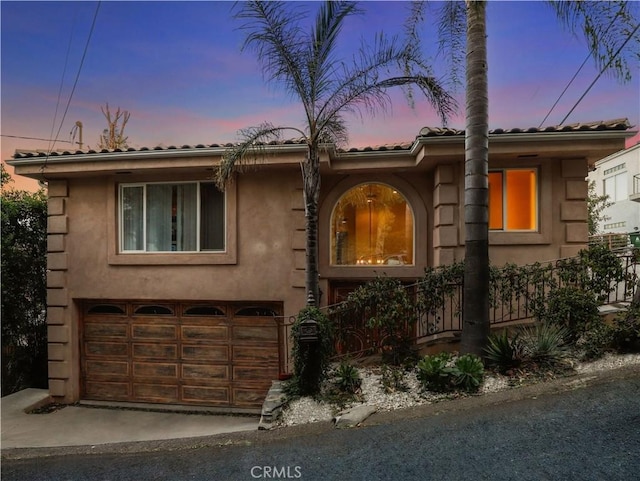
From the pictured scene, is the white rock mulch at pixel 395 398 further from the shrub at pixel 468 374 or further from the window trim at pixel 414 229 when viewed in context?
the window trim at pixel 414 229

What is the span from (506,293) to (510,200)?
232cm

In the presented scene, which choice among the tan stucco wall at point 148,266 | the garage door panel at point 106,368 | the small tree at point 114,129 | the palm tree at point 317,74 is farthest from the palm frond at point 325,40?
the small tree at point 114,129

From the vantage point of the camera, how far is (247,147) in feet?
22.6

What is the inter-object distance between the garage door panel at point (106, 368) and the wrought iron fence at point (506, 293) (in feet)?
18.5

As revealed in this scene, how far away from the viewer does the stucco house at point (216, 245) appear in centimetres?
798

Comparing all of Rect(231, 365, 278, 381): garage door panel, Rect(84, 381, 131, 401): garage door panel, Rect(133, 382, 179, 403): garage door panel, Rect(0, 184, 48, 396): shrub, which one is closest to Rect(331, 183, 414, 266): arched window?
Rect(231, 365, 278, 381): garage door panel

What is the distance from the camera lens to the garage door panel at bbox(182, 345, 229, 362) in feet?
29.0

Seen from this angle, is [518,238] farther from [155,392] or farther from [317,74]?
[155,392]

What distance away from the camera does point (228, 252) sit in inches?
342

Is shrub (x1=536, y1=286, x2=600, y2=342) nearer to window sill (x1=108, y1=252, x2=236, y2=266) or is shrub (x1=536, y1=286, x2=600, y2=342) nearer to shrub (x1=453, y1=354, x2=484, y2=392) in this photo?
shrub (x1=453, y1=354, x2=484, y2=392)

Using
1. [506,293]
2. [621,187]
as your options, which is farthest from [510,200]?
[621,187]

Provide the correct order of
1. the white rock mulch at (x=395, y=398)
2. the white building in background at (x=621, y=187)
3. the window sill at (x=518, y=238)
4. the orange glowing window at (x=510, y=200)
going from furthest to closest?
the white building in background at (x=621, y=187) → the orange glowing window at (x=510, y=200) → the window sill at (x=518, y=238) → the white rock mulch at (x=395, y=398)

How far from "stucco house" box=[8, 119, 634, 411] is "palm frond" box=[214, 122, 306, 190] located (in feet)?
2.17

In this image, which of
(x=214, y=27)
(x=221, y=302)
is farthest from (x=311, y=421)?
(x=214, y=27)
